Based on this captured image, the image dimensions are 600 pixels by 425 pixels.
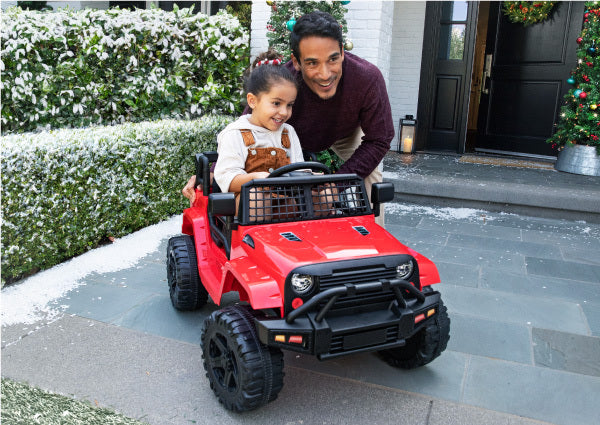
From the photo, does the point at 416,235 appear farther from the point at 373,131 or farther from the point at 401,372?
the point at 401,372

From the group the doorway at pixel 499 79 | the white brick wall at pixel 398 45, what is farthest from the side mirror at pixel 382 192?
the doorway at pixel 499 79

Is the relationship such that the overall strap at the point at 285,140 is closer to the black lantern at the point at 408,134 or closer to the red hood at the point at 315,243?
the red hood at the point at 315,243

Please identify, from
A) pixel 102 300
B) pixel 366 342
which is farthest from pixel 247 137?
pixel 102 300

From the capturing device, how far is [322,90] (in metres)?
2.87

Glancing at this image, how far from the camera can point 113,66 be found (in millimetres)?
5582

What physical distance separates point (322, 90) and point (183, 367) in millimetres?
1621

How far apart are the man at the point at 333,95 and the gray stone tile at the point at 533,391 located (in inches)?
44.0

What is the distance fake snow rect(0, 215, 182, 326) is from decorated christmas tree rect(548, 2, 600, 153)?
5189 millimetres

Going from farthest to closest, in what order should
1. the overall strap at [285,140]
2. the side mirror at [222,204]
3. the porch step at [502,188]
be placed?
1. the porch step at [502,188]
2. the overall strap at [285,140]
3. the side mirror at [222,204]

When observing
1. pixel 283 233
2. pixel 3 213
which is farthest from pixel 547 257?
pixel 3 213

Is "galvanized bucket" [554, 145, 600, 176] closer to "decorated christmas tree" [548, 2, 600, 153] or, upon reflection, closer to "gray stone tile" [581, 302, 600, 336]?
"decorated christmas tree" [548, 2, 600, 153]

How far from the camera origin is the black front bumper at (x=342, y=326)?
77.8 inches

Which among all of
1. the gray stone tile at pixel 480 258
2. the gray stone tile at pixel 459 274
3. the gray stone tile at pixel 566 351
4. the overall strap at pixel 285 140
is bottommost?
the gray stone tile at pixel 566 351

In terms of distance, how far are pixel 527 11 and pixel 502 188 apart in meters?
3.23
